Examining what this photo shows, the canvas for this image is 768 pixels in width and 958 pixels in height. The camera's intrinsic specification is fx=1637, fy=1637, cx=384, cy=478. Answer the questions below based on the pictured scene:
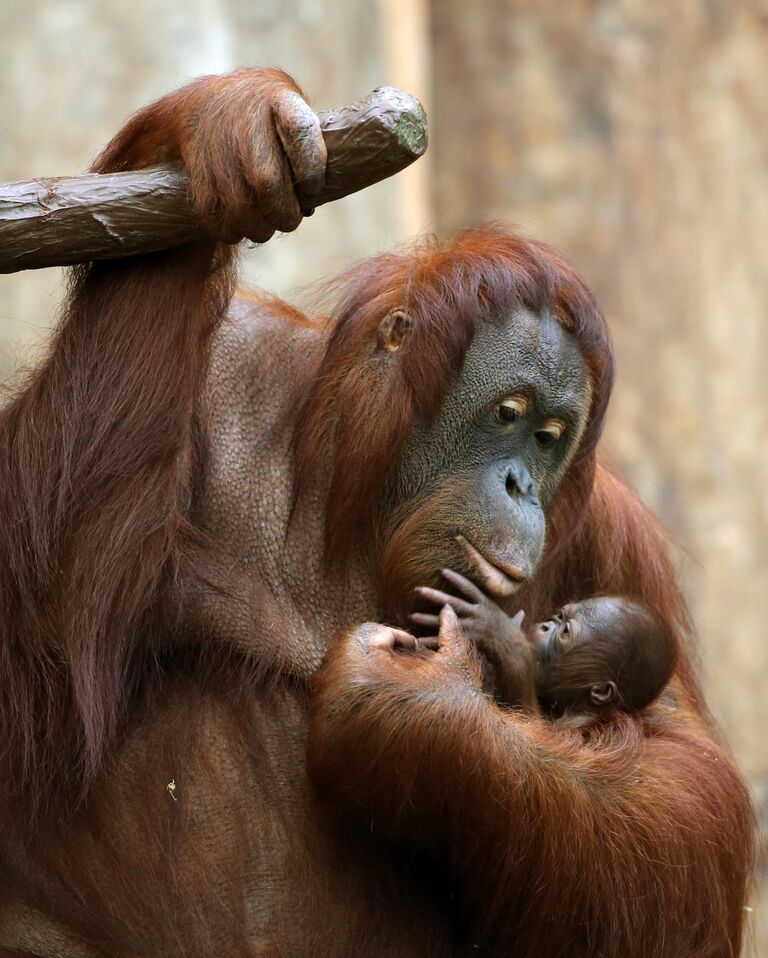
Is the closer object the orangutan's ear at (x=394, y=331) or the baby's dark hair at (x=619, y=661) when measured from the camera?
the orangutan's ear at (x=394, y=331)

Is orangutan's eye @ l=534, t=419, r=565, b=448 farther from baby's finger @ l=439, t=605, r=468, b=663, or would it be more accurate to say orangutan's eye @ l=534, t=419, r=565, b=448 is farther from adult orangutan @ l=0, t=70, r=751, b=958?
baby's finger @ l=439, t=605, r=468, b=663

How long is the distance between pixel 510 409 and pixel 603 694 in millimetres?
858

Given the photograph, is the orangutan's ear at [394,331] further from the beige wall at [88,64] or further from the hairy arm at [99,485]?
the beige wall at [88,64]

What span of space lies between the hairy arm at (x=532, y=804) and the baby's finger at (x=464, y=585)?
8cm

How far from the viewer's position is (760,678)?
7703 millimetres

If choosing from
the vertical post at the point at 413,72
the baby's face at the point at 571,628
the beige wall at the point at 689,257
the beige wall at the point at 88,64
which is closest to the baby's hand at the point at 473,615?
the baby's face at the point at 571,628

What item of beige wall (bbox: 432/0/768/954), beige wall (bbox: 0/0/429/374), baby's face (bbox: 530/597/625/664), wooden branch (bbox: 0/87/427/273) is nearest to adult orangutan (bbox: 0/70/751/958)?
wooden branch (bbox: 0/87/427/273)

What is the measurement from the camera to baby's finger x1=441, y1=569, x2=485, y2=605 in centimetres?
373

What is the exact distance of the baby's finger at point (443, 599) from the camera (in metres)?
3.73

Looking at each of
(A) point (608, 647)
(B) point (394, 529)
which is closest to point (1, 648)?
(B) point (394, 529)

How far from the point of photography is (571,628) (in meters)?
4.15

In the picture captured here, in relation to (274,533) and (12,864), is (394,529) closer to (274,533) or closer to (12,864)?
(274,533)

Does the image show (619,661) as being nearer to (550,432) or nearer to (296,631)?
(550,432)

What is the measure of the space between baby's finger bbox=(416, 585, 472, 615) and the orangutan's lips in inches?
2.9
